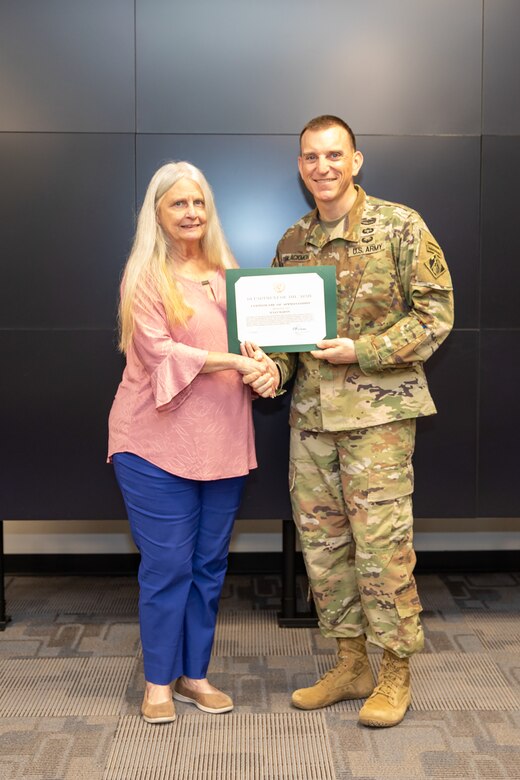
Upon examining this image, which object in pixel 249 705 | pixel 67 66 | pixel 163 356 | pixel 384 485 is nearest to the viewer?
pixel 163 356

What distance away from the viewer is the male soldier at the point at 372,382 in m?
2.15

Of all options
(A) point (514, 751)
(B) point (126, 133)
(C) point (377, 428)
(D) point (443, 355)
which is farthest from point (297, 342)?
(A) point (514, 751)

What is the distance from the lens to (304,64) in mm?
2662

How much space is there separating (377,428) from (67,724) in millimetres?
1243

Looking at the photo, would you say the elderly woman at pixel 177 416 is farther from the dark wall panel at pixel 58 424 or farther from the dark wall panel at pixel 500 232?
the dark wall panel at pixel 500 232

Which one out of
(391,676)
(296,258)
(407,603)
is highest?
(296,258)

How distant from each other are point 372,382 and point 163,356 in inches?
23.8

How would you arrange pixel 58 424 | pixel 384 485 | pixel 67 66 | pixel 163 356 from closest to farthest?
pixel 163 356
pixel 384 485
pixel 67 66
pixel 58 424

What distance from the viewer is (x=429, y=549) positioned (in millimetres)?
3518

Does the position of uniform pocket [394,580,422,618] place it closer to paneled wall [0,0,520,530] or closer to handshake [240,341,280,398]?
handshake [240,341,280,398]

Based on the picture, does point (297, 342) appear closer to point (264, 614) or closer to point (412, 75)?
point (412, 75)

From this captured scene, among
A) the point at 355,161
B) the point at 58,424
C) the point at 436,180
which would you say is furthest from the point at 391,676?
the point at 436,180

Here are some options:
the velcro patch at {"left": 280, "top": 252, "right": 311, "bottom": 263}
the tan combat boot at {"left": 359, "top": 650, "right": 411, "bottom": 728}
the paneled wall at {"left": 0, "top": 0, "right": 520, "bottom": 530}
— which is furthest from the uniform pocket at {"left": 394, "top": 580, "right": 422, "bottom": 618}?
the velcro patch at {"left": 280, "top": 252, "right": 311, "bottom": 263}

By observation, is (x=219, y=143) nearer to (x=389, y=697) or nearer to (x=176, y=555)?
(x=176, y=555)
